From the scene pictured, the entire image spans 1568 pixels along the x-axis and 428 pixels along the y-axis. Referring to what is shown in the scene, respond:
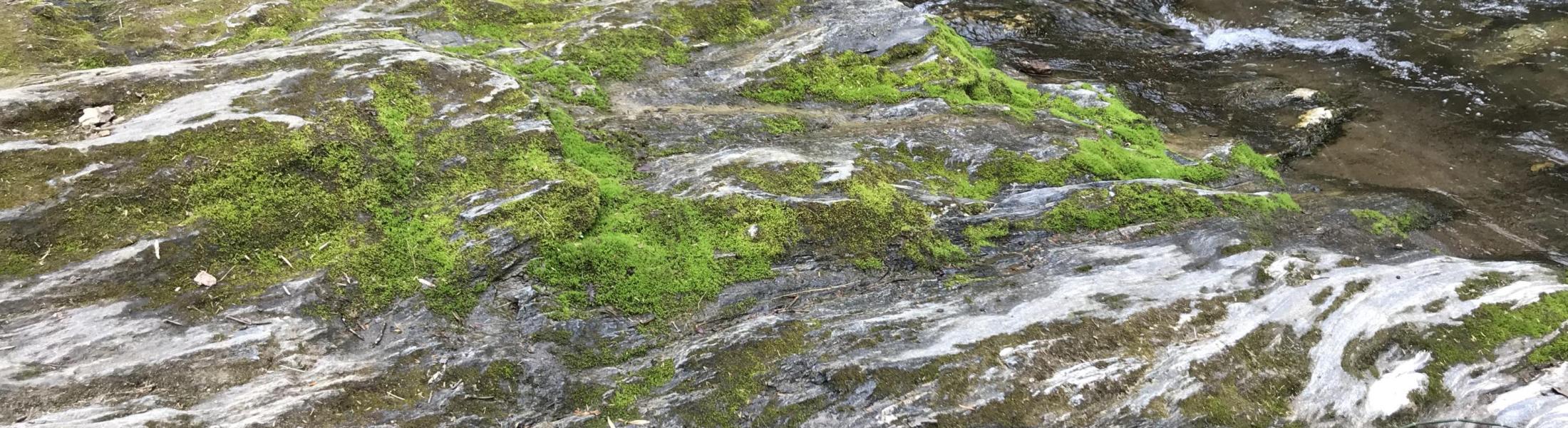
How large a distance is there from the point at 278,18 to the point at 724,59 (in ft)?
19.1

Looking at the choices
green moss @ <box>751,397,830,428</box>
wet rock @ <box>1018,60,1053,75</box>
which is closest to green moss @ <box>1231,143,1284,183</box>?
wet rock @ <box>1018,60,1053,75</box>

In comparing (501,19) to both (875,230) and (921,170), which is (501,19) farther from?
(875,230)

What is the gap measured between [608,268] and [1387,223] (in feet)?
31.2

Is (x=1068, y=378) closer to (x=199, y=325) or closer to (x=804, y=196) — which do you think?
(x=804, y=196)

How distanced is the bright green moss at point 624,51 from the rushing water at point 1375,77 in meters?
7.91

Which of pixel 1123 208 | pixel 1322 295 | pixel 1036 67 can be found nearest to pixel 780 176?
pixel 1123 208

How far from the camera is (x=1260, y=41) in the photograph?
51.9 feet

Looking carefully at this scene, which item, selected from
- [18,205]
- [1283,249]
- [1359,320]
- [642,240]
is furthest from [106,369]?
[1283,249]

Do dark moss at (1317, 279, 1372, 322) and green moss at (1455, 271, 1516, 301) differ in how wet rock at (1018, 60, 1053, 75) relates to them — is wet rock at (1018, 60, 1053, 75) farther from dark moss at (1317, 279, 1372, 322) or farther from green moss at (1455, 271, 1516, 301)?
green moss at (1455, 271, 1516, 301)

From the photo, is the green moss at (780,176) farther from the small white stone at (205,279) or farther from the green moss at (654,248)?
the small white stone at (205,279)

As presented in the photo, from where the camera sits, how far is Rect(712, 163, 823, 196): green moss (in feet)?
24.2

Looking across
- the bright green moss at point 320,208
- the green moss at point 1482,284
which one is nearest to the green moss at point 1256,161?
the green moss at point 1482,284

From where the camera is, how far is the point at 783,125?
353 inches

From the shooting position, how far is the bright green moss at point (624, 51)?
9406 millimetres
